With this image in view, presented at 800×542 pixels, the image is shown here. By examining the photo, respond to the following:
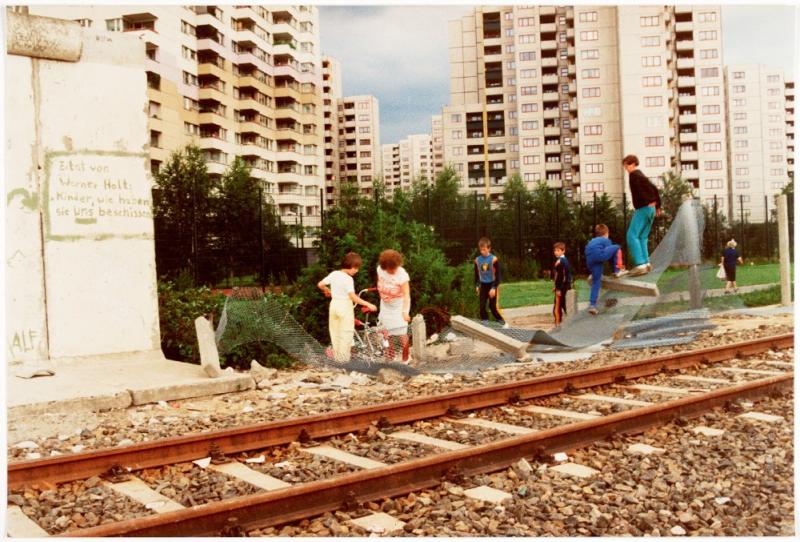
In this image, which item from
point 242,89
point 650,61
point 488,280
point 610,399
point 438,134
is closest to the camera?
point 610,399

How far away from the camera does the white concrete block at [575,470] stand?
485 cm

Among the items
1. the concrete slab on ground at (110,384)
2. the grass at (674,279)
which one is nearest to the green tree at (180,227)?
the grass at (674,279)

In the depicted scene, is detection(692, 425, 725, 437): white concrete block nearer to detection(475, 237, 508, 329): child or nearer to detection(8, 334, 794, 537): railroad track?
detection(8, 334, 794, 537): railroad track

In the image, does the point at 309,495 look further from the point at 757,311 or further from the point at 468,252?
the point at 468,252

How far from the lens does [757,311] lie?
1459cm

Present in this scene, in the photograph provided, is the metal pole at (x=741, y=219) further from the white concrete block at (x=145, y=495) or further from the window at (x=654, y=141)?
the window at (x=654, y=141)

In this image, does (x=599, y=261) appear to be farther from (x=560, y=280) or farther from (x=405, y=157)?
(x=405, y=157)

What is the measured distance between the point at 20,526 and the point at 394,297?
590cm

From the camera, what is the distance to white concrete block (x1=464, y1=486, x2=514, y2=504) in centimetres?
437

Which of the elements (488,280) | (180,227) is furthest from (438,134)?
(488,280)

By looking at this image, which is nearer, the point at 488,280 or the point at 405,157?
the point at 488,280

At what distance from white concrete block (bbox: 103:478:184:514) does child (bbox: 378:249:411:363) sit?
4974 mm

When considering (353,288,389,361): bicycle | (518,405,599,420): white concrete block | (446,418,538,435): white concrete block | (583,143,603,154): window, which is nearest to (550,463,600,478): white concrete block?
(446,418,538,435): white concrete block

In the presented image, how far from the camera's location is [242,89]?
267 feet
